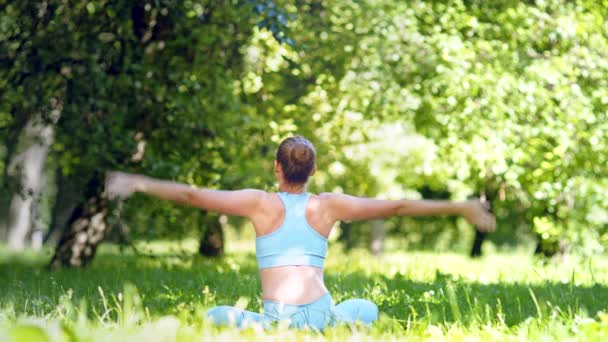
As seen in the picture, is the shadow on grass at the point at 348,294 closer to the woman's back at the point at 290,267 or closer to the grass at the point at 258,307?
the grass at the point at 258,307

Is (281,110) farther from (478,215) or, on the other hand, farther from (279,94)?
(478,215)

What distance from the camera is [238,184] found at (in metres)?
12.3

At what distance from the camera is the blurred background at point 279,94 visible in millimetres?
10758

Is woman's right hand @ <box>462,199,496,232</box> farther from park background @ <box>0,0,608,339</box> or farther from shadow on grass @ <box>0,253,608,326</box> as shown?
park background @ <box>0,0,608,339</box>

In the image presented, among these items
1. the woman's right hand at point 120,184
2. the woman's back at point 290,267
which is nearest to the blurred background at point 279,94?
the woman's back at point 290,267

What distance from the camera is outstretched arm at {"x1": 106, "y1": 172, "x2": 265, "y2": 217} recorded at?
4711mm

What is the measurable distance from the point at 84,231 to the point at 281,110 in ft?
13.1

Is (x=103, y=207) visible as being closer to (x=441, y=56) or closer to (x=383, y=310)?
(x=441, y=56)

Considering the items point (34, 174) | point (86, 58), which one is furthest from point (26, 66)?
point (34, 174)

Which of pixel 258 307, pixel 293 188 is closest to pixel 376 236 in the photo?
pixel 258 307

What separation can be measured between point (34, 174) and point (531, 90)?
57.0 ft

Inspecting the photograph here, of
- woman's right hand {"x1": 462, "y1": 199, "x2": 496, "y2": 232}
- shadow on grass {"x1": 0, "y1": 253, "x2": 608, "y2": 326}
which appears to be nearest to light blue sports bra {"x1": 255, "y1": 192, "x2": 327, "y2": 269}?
shadow on grass {"x1": 0, "y1": 253, "x2": 608, "y2": 326}

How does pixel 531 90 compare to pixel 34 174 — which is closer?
pixel 531 90

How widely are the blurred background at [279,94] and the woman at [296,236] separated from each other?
3.88m
